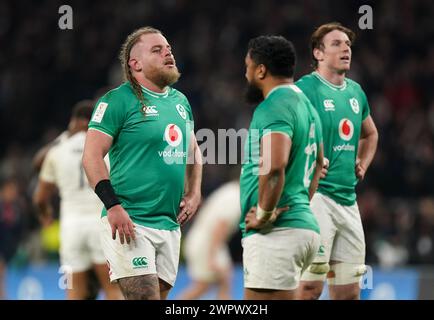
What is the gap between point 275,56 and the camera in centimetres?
598

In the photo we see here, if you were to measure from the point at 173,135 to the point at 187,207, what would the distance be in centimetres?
51

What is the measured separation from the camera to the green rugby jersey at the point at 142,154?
238 inches

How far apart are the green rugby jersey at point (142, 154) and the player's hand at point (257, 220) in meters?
0.54

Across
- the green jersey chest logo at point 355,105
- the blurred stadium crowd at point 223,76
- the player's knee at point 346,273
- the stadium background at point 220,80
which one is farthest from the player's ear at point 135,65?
the blurred stadium crowd at point 223,76

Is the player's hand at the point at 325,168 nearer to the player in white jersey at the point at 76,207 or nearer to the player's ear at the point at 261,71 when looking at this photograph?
the player's ear at the point at 261,71

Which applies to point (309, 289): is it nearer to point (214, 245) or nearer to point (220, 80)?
point (214, 245)

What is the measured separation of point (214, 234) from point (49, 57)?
28.8 feet

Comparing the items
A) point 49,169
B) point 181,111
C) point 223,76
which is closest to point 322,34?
point 181,111

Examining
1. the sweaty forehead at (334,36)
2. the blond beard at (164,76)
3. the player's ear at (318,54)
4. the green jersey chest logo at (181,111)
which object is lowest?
the green jersey chest logo at (181,111)

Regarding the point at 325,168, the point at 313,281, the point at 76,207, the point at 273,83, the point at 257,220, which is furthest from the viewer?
the point at 76,207

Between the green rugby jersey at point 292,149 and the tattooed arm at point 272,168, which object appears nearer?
the tattooed arm at point 272,168

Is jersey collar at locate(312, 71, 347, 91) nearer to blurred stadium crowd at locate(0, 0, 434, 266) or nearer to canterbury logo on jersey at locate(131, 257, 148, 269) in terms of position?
canterbury logo on jersey at locate(131, 257, 148, 269)

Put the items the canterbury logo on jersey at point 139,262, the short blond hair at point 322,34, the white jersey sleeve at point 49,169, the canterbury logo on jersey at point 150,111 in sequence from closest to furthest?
the canterbury logo on jersey at point 139,262, the canterbury logo on jersey at point 150,111, the short blond hair at point 322,34, the white jersey sleeve at point 49,169
